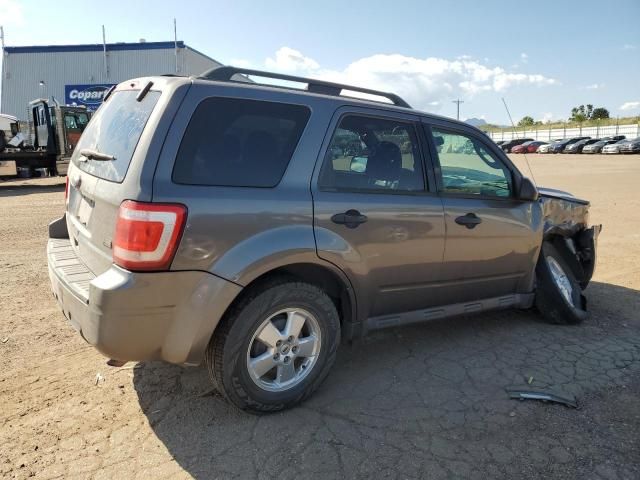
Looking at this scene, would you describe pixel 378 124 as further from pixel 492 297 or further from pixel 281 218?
pixel 492 297

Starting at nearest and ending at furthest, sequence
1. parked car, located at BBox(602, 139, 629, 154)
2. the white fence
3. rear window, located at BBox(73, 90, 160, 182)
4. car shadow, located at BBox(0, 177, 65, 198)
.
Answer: rear window, located at BBox(73, 90, 160, 182)
car shadow, located at BBox(0, 177, 65, 198)
parked car, located at BBox(602, 139, 629, 154)
the white fence

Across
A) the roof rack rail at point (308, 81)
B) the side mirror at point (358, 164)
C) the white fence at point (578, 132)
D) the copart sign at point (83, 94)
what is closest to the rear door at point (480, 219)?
the roof rack rail at point (308, 81)

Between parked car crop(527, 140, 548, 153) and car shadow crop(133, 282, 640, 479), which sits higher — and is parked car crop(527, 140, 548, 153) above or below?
above

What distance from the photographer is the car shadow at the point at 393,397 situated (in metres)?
2.71

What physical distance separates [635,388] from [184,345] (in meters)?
2.99

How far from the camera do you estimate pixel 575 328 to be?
15.2 ft

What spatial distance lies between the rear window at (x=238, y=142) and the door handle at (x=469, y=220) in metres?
1.41

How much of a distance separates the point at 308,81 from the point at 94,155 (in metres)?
1.42

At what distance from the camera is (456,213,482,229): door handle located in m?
3.75

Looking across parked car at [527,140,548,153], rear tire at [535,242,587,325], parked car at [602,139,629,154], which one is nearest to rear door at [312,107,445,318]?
rear tire at [535,242,587,325]

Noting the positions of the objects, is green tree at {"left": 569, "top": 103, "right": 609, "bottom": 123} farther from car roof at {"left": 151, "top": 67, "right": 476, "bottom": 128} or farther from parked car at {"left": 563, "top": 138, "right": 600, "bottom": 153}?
car roof at {"left": 151, "top": 67, "right": 476, "bottom": 128}

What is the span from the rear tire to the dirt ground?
117mm

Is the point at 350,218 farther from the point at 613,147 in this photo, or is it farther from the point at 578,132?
the point at 578,132

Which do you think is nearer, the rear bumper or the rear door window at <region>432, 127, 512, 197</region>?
the rear bumper
